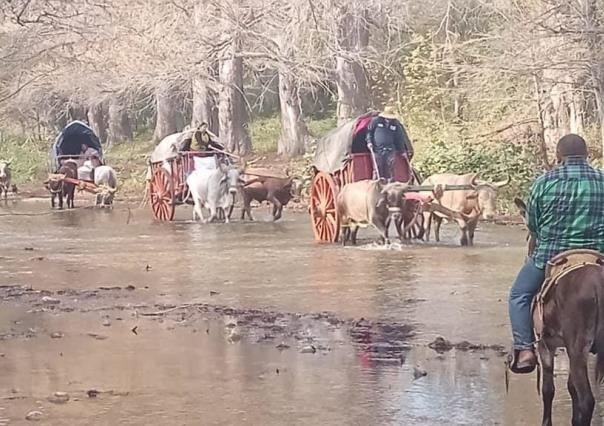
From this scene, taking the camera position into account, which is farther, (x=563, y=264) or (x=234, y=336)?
(x=234, y=336)

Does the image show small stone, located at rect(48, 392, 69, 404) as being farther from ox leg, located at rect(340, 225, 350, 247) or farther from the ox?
the ox

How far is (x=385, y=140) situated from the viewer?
19.7 m

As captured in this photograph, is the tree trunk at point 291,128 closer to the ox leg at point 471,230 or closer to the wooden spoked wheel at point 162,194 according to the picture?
the wooden spoked wheel at point 162,194

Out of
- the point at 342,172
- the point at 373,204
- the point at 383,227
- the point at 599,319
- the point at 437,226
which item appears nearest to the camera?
the point at 599,319

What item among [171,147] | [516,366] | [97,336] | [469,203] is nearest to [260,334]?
[97,336]

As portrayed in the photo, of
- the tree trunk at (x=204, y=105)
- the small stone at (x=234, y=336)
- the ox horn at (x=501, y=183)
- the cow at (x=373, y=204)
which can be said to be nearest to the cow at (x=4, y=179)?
the tree trunk at (x=204, y=105)

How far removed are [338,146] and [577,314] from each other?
44.7 ft

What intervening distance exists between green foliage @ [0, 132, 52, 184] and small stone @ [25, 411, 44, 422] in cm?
4087

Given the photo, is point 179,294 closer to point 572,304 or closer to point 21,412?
point 21,412

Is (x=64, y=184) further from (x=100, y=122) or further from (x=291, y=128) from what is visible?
(x=100, y=122)

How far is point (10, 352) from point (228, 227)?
13948 mm

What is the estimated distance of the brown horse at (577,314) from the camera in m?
6.68

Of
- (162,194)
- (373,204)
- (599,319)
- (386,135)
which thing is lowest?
(599,319)

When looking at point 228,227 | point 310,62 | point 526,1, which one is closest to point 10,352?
point 228,227
